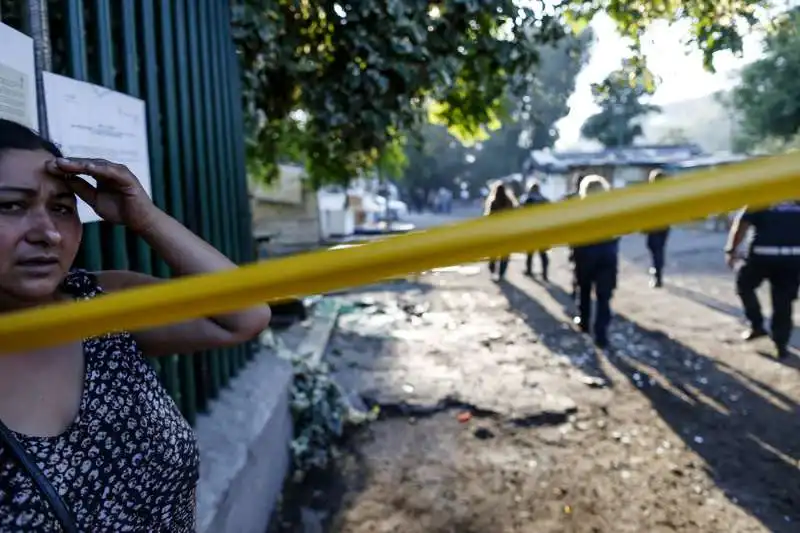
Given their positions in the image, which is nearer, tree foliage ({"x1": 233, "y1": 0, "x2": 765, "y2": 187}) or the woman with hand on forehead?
the woman with hand on forehead

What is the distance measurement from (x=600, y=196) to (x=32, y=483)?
103cm

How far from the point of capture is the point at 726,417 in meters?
4.41

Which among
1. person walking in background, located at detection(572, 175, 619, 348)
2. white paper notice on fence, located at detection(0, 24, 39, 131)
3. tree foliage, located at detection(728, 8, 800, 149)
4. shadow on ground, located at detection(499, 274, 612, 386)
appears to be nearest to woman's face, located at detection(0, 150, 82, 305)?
white paper notice on fence, located at detection(0, 24, 39, 131)

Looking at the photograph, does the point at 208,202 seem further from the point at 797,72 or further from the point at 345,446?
the point at 797,72

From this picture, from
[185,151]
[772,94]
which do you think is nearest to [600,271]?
[185,151]

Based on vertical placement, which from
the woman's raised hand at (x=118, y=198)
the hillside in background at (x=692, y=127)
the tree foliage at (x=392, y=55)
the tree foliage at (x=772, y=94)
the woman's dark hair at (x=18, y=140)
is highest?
the hillside in background at (x=692, y=127)

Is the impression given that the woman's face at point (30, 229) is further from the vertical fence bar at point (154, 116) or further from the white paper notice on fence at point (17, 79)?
the vertical fence bar at point (154, 116)

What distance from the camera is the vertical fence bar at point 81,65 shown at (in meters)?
2.01

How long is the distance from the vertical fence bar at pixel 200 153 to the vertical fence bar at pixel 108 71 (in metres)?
0.75

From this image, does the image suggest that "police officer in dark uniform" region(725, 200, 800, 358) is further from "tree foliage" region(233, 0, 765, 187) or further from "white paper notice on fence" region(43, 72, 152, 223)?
"white paper notice on fence" region(43, 72, 152, 223)

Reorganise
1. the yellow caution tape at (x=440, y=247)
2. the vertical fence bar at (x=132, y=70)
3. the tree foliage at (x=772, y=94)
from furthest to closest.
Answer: the tree foliage at (x=772, y=94) < the vertical fence bar at (x=132, y=70) < the yellow caution tape at (x=440, y=247)

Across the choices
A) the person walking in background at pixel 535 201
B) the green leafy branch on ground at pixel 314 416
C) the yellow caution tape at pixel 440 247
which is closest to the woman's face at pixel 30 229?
the yellow caution tape at pixel 440 247

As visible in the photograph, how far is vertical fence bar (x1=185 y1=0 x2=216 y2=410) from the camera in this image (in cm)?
303

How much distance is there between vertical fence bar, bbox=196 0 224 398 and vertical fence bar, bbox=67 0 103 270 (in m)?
1.12
